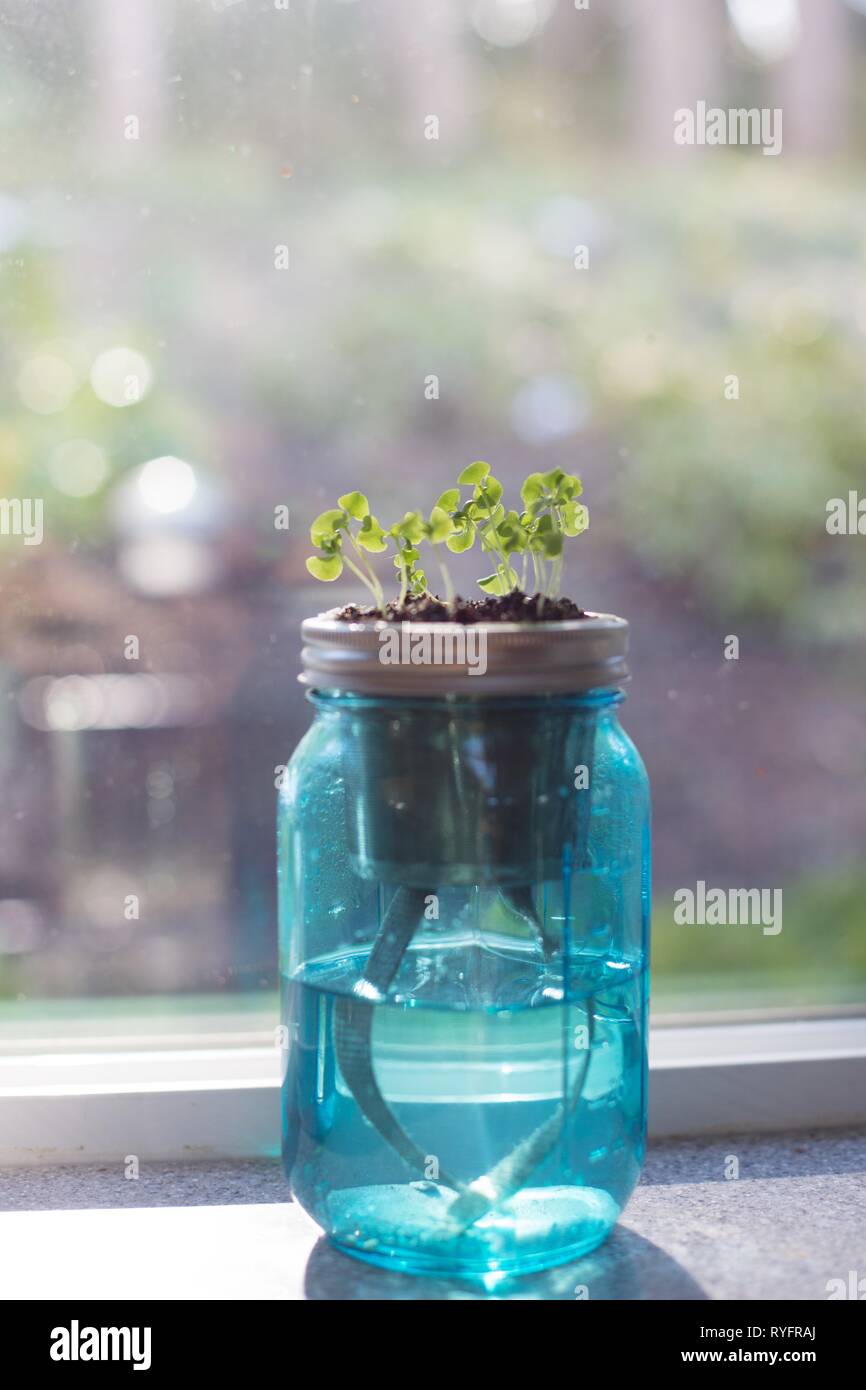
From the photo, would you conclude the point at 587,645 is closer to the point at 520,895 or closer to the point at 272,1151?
the point at 520,895

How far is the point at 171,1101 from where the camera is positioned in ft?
3.34

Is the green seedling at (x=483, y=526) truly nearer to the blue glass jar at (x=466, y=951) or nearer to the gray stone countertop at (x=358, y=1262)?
the blue glass jar at (x=466, y=951)

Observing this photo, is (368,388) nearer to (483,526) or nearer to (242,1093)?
(483,526)

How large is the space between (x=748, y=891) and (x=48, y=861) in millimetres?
600

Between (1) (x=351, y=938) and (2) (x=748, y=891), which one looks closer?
(1) (x=351, y=938)

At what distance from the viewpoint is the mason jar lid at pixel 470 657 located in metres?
0.75

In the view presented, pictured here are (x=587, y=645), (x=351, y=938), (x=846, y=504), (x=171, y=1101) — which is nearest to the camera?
(x=587, y=645)

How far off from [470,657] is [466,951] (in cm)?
22

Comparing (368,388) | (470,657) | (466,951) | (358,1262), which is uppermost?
(368,388)

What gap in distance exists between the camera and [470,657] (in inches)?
29.4

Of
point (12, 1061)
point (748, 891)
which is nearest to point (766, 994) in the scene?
point (748, 891)

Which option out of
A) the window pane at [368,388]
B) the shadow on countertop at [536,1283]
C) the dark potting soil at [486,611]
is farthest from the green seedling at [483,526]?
the shadow on countertop at [536,1283]

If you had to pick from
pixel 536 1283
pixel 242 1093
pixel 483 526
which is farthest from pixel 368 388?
pixel 536 1283

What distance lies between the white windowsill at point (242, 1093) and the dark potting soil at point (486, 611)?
16.9 inches
